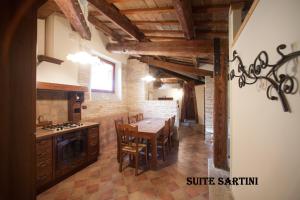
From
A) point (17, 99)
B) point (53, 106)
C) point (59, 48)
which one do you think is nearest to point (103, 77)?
point (59, 48)

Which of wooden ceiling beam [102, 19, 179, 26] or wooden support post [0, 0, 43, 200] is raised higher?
wooden ceiling beam [102, 19, 179, 26]

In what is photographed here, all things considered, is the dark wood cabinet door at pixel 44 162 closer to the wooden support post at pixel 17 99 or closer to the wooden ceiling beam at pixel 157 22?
the wooden support post at pixel 17 99

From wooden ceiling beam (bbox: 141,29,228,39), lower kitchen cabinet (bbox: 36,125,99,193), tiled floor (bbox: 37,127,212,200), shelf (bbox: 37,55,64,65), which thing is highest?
wooden ceiling beam (bbox: 141,29,228,39)

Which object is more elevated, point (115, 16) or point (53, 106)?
point (115, 16)

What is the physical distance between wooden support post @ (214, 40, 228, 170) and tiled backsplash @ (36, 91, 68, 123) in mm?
2960

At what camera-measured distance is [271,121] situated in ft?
3.10

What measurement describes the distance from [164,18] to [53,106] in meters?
2.55

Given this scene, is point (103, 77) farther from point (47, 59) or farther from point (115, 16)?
point (115, 16)

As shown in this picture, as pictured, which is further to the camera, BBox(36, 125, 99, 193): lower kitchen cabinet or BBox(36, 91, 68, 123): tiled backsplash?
BBox(36, 91, 68, 123): tiled backsplash

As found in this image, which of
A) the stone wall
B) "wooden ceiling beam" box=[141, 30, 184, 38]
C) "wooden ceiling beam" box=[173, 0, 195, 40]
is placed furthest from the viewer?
the stone wall

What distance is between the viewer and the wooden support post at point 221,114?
9.70ft

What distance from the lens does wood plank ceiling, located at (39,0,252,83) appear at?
2.21 m

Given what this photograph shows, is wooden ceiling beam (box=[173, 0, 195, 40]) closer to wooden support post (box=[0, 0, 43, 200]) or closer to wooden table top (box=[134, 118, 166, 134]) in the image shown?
wooden support post (box=[0, 0, 43, 200])

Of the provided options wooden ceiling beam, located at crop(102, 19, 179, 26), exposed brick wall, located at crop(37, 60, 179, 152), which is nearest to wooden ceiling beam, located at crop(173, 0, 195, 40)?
wooden ceiling beam, located at crop(102, 19, 179, 26)
